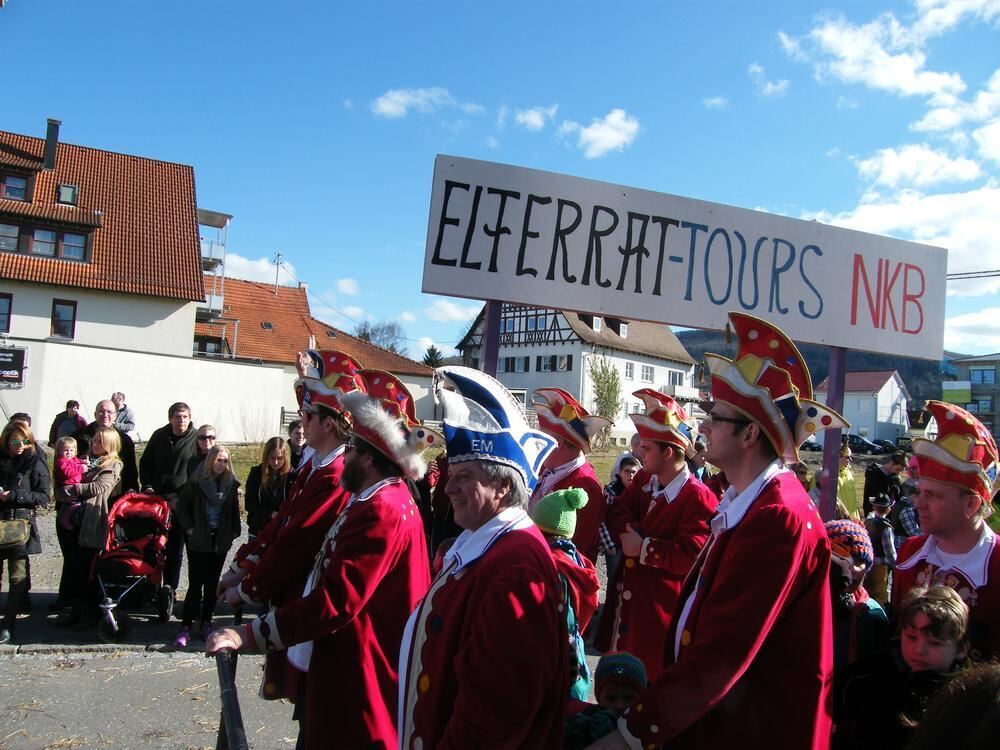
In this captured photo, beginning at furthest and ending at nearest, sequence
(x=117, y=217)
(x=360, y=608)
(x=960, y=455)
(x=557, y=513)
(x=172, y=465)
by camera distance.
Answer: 1. (x=117, y=217)
2. (x=172, y=465)
3. (x=557, y=513)
4. (x=960, y=455)
5. (x=360, y=608)

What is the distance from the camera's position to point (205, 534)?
262 inches

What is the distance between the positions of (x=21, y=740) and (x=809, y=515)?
4.57 m

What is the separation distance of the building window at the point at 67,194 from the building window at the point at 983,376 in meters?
93.1

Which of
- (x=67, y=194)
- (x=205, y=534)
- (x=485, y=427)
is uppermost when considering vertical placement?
(x=67, y=194)

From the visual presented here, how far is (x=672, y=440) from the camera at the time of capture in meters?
4.35

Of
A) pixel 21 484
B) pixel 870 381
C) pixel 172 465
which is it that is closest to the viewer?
pixel 21 484

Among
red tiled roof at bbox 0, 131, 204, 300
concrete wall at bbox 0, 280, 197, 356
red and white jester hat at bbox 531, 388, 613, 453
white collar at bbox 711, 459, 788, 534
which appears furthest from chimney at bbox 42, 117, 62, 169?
white collar at bbox 711, 459, 788, 534

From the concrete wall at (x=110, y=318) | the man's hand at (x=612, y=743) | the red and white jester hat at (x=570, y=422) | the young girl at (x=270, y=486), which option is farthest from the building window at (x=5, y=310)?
the man's hand at (x=612, y=743)

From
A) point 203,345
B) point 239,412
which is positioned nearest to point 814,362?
point 203,345

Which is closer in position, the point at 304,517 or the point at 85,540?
the point at 304,517

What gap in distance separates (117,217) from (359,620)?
3322cm

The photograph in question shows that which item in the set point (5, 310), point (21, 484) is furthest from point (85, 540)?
point (5, 310)

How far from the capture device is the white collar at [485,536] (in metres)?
2.23

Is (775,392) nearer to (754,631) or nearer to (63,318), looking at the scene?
(754,631)
